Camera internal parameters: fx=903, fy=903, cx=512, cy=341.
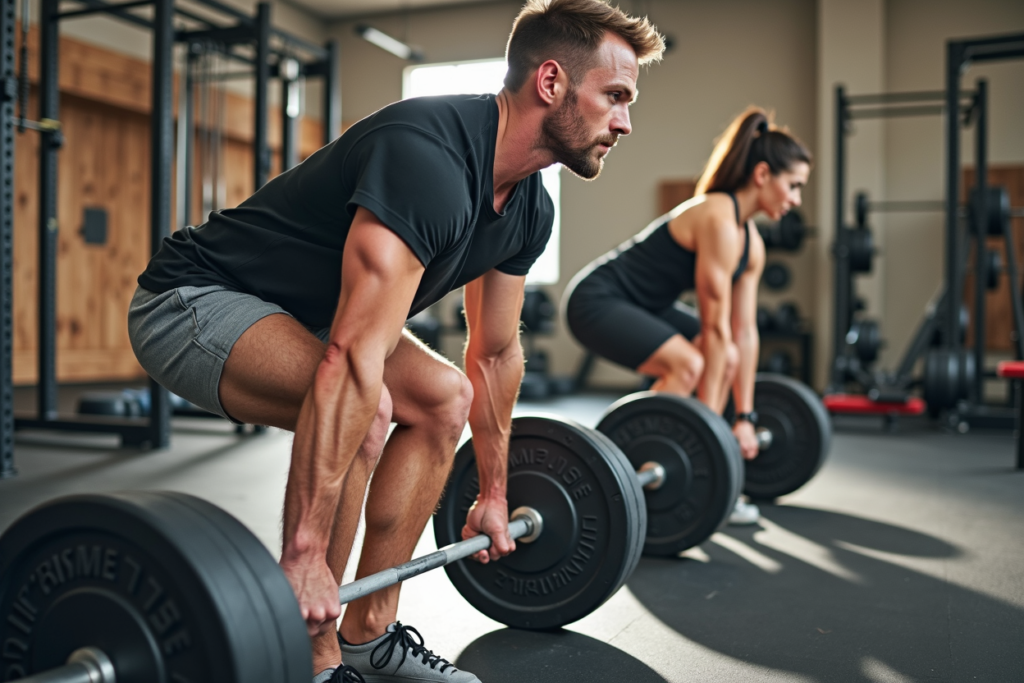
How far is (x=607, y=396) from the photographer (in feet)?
23.0

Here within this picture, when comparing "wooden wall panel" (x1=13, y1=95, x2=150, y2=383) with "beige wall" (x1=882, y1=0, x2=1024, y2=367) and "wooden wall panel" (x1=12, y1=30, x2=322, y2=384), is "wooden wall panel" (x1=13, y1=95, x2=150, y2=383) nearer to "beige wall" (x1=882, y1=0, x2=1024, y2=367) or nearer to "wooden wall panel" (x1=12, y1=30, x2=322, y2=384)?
"wooden wall panel" (x1=12, y1=30, x2=322, y2=384)

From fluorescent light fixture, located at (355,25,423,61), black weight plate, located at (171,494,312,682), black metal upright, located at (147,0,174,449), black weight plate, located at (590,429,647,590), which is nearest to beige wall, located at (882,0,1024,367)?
fluorescent light fixture, located at (355,25,423,61)

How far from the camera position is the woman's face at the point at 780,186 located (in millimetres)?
2479

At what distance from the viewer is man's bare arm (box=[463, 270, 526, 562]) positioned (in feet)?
4.98

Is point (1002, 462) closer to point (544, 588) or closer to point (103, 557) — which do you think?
point (544, 588)

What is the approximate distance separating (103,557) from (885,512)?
8.16 ft

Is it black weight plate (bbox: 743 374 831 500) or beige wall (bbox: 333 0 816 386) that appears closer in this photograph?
black weight plate (bbox: 743 374 831 500)

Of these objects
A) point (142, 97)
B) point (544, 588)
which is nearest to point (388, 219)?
point (544, 588)

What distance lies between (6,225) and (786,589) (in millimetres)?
2629

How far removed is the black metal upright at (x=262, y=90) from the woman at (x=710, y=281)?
6.78ft

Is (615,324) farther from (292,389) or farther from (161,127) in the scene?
(161,127)

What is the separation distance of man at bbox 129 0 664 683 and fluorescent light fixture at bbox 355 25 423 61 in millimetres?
6151

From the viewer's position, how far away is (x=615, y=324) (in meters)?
2.57

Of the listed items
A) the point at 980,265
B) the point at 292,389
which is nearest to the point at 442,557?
the point at 292,389
